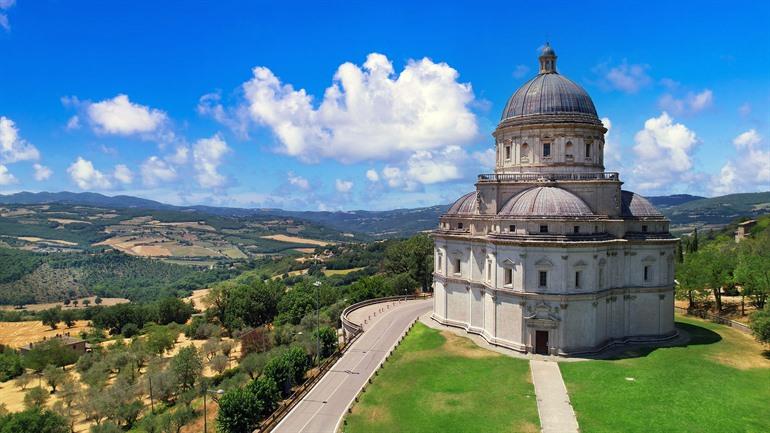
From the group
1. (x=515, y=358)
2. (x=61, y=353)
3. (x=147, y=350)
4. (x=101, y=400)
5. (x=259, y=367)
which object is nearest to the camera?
(x=515, y=358)

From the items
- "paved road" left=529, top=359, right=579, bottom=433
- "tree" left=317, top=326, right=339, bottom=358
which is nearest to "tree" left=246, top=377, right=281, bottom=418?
A: "tree" left=317, top=326, right=339, bottom=358

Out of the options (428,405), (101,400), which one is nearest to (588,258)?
(428,405)

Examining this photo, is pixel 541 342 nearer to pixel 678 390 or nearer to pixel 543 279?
pixel 543 279

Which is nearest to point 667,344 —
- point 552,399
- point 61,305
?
point 552,399

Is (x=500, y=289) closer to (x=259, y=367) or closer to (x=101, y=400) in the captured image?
(x=259, y=367)

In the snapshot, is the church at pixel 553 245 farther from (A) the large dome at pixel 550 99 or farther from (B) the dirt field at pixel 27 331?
(B) the dirt field at pixel 27 331
